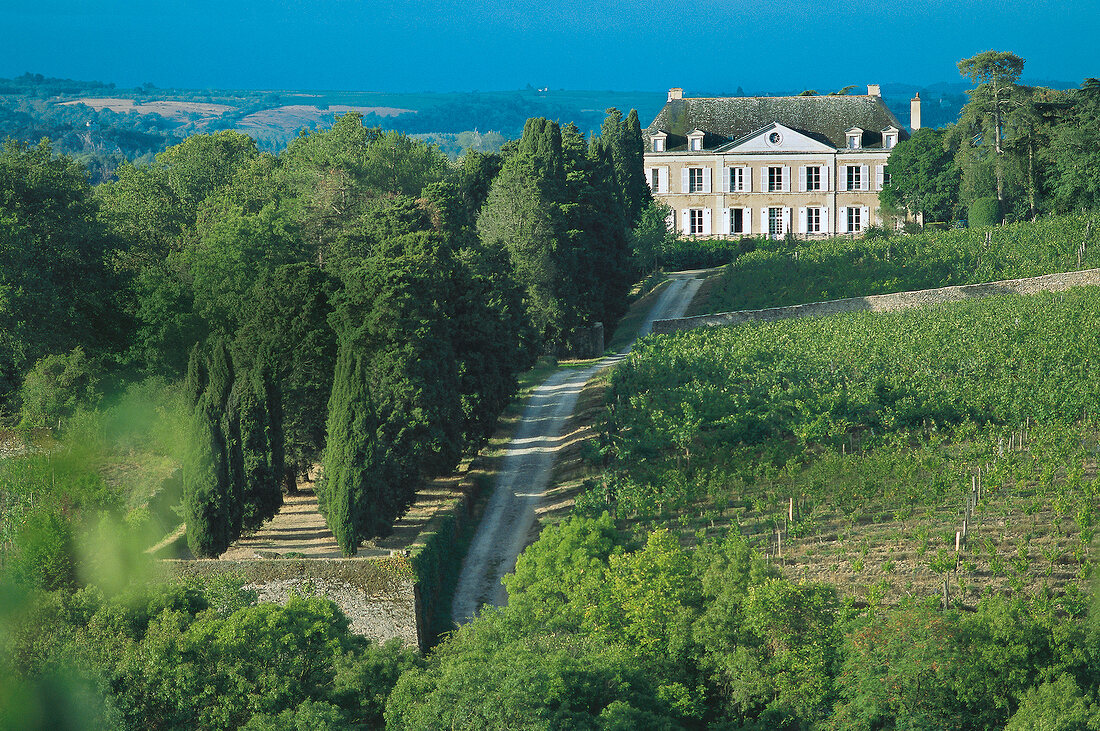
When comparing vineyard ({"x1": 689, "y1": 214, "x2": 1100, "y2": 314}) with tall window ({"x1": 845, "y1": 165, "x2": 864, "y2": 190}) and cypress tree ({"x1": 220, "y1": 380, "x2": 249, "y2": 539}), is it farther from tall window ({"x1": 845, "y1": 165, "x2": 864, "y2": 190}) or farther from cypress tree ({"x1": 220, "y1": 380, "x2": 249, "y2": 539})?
cypress tree ({"x1": 220, "y1": 380, "x2": 249, "y2": 539})

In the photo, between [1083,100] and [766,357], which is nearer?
[766,357]

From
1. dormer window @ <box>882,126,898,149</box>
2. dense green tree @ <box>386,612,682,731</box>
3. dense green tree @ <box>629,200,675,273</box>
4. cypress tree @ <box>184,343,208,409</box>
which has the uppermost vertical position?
dormer window @ <box>882,126,898,149</box>

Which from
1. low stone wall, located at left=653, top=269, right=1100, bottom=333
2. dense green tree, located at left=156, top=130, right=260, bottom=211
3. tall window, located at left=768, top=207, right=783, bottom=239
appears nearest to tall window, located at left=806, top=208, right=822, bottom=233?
tall window, located at left=768, top=207, right=783, bottom=239

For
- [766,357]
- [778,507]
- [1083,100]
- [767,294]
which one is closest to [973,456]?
[778,507]

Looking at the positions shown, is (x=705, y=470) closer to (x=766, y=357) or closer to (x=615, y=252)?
(x=766, y=357)

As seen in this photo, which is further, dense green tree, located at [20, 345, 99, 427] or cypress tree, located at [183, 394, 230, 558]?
dense green tree, located at [20, 345, 99, 427]
